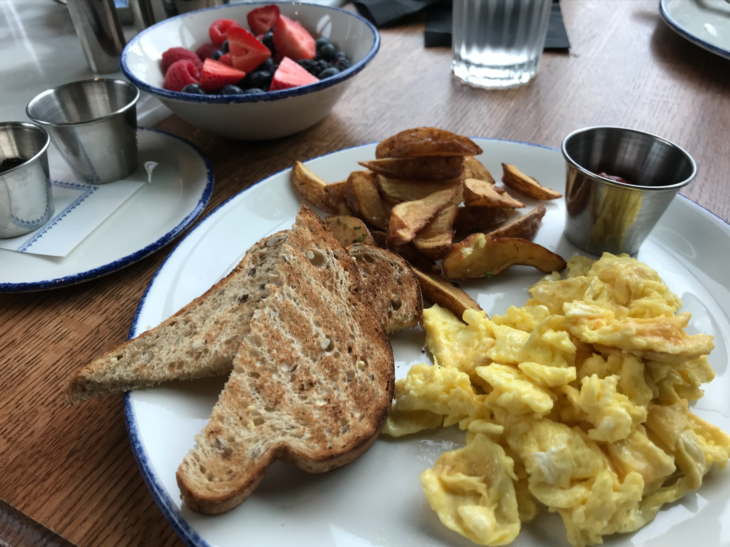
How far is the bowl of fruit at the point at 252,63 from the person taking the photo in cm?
225

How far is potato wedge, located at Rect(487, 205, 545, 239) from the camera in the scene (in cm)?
176

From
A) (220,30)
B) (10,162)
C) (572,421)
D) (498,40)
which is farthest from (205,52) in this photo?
(572,421)

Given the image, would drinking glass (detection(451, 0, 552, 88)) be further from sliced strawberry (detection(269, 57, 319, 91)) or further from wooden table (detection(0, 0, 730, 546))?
sliced strawberry (detection(269, 57, 319, 91))

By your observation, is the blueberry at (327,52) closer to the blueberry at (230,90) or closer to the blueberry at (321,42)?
the blueberry at (321,42)

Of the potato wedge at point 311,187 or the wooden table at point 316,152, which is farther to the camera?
the potato wedge at point 311,187

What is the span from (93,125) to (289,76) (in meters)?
0.89

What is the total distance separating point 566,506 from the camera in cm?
105

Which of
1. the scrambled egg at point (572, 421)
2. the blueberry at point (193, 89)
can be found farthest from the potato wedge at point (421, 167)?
the blueberry at point (193, 89)

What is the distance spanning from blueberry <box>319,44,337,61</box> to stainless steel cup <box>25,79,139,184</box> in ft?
3.20

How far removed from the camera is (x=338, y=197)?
1.94 meters

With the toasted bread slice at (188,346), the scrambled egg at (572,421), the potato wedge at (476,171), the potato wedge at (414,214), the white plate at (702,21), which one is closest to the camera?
the scrambled egg at (572,421)

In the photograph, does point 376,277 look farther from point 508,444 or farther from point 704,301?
point 704,301

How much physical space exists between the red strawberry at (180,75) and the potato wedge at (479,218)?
1481 millimetres

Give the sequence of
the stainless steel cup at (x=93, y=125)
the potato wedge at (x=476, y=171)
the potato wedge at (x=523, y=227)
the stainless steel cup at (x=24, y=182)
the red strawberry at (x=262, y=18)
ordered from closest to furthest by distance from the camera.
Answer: the potato wedge at (x=523, y=227) → the stainless steel cup at (x=24, y=182) → the potato wedge at (x=476, y=171) → the stainless steel cup at (x=93, y=125) → the red strawberry at (x=262, y=18)
